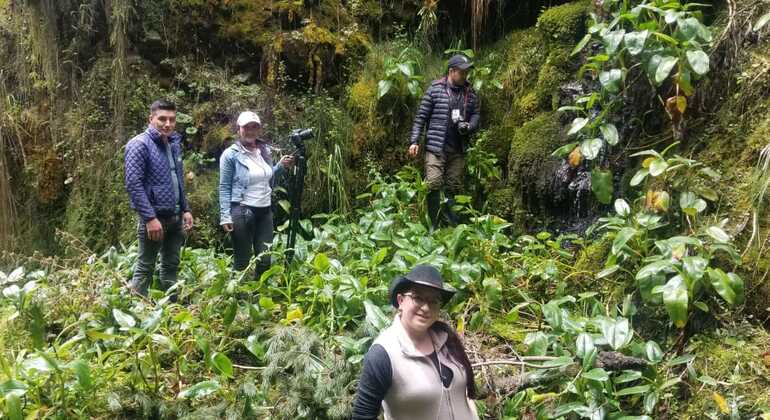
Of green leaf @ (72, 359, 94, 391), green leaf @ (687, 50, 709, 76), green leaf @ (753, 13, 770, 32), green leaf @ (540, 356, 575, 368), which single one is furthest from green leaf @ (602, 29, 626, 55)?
green leaf @ (72, 359, 94, 391)

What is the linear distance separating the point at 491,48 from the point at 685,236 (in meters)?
3.60

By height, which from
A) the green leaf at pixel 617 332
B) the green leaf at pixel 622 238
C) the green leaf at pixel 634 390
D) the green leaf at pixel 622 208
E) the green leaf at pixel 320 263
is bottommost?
the green leaf at pixel 634 390

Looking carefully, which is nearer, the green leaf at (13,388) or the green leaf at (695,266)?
the green leaf at (13,388)

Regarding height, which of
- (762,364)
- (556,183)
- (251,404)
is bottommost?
(251,404)

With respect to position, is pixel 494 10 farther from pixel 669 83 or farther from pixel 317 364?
pixel 317 364

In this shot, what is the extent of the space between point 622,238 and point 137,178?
115 inches

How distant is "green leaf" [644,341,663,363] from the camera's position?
3.15m

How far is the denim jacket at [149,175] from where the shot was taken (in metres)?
3.98

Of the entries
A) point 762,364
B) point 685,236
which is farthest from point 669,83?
point 762,364

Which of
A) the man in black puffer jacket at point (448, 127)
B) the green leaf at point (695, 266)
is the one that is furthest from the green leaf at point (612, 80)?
the man in black puffer jacket at point (448, 127)

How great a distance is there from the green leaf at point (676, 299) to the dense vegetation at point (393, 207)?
0.6 inches

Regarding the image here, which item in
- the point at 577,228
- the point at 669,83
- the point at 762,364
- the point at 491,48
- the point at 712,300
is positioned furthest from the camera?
the point at 491,48

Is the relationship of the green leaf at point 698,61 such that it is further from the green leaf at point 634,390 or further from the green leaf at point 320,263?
the green leaf at point 320,263

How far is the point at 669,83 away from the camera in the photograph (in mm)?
4051
